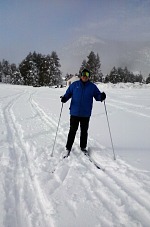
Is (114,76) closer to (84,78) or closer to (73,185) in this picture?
Answer: (84,78)

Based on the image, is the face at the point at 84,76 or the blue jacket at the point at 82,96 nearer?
the face at the point at 84,76

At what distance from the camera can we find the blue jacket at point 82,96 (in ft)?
19.5

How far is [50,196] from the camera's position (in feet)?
12.8

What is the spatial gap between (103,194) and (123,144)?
316 cm

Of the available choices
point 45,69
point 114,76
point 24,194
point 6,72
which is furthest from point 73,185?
point 6,72

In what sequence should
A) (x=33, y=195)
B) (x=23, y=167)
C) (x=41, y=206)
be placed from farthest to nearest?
(x=23, y=167) < (x=33, y=195) < (x=41, y=206)

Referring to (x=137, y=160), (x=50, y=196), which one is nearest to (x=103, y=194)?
(x=50, y=196)

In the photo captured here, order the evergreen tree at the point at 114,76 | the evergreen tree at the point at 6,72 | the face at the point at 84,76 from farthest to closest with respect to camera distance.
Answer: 1. the evergreen tree at the point at 6,72
2. the evergreen tree at the point at 114,76
3. the face at the point at 84,76

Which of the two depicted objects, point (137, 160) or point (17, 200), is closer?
point (17, 200)

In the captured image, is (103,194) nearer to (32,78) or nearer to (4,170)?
(4,170)

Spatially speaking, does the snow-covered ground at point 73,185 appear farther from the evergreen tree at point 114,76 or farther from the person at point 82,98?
the evergreen tree at point 114,76

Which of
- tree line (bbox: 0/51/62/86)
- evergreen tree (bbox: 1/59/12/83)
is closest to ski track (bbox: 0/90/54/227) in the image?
tree line (bbox: 0/51/62/86)

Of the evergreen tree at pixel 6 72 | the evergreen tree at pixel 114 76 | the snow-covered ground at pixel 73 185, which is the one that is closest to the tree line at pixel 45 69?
the evergreen tree at pixel 114 76

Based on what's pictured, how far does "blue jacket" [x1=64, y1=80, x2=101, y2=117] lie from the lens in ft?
19.5
